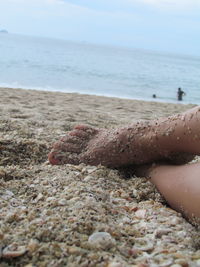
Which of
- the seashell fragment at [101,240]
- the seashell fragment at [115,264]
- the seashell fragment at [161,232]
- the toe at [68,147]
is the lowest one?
the seashell fragment at [161,232]

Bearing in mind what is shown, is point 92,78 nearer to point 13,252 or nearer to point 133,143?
point 133,143

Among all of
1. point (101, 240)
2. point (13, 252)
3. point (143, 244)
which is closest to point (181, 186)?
point (143, 244)

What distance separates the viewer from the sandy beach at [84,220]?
907 mm

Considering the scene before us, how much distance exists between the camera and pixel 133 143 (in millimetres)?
1780

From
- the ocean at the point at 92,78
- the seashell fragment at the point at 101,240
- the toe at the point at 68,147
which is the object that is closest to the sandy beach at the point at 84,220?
the seashell fragment at the point at 101,240

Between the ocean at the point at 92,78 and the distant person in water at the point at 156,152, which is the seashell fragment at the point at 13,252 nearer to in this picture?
the distant person in water at the point at 156,152

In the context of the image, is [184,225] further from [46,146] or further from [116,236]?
[46,146]

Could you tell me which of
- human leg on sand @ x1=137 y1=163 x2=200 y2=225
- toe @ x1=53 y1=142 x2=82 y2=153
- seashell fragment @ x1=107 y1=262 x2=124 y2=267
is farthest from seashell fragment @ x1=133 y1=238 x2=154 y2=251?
toe @ x1=53 y1=142 x2=82 y2=153

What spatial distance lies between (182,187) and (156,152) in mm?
344

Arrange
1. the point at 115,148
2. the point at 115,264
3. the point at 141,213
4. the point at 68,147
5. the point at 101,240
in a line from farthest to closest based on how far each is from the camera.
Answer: the point at 68,147
the point at 115,148
the point at 141,213
the point at 101,240
the point at 115,264

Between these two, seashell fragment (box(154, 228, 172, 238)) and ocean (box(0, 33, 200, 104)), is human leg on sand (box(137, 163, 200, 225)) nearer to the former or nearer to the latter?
seashell fragment (box(154, 228, 172, 238))

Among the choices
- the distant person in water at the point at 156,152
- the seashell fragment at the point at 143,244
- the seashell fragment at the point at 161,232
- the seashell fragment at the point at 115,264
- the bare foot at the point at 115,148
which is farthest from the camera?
the bare foot at the point at 115,148

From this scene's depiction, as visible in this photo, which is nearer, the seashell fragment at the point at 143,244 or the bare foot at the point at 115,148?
the seashell fragment at the point at 143,244

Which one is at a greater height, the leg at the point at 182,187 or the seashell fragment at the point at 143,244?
the leg at the point at 182,187
